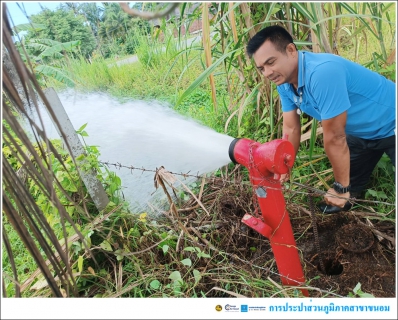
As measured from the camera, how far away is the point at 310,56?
192 cm

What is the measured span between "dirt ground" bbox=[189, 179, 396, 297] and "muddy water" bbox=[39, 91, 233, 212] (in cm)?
36

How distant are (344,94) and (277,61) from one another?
0.37 m

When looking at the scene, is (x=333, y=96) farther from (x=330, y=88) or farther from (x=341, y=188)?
(x=341, y=188)

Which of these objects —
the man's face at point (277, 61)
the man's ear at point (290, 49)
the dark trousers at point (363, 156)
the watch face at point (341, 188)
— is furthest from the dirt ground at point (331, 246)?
the man's ear at point (290, 49)

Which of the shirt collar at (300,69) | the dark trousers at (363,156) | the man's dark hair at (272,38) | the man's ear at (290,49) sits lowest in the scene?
the dark trousers at (363,156)

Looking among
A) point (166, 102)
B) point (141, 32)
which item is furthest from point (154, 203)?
point (141, 32)

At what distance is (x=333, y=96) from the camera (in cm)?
181

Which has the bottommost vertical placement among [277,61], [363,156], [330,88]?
[363,156]

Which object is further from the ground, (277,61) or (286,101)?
(277,61)

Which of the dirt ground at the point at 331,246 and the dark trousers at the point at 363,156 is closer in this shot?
the dirt ground at the point at 331,246

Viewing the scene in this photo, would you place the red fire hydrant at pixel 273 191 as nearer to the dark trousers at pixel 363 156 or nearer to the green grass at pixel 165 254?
the green grass at pixel 165 254

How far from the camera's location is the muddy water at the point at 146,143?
2.02m

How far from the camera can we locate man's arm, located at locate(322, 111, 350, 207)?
186cm

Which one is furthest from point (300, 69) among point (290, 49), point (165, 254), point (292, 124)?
point (165, 254)
